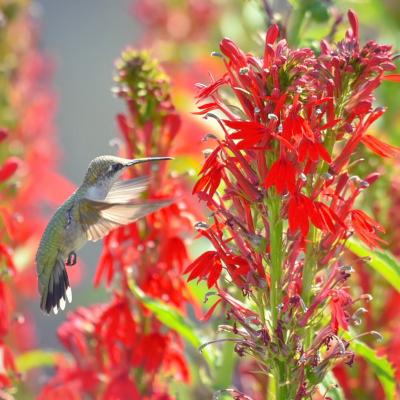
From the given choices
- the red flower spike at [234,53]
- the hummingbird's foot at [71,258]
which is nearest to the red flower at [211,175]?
the red flower spike at [234,53]

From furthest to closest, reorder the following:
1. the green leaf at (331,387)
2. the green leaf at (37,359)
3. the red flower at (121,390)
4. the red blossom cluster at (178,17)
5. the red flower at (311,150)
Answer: the red blossom cluster at (178,17) < the green leaf at (37,359) < the red flower at (121,390) < the green leaf at (331,387) < the red flower at (311,150)

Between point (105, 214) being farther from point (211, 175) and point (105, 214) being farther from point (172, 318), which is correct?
point (211, 175)

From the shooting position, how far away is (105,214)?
1511 millimetres

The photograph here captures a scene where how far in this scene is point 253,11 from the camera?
2.12 meters

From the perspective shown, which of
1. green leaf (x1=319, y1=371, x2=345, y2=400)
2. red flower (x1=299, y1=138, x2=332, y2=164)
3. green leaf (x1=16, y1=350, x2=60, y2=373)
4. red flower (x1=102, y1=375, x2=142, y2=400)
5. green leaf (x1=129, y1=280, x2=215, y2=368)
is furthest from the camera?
green leaf (x1=16, y1=350, x2=60, y2=373)

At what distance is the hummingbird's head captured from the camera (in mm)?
1496

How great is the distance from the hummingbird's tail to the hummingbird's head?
0.18m

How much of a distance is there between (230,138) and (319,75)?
158 millimetres

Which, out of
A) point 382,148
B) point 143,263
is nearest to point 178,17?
point 143,263

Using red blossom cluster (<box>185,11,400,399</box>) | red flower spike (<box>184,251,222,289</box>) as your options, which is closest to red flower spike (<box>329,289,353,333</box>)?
red blossom cluster (<box>185,11,400,399</box>)

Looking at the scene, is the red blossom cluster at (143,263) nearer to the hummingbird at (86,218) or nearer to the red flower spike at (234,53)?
the hummingbird at (86,218)

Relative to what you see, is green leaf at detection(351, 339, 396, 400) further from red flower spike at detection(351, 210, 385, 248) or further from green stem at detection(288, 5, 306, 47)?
green stem at detection(288, 5, 306, 47)

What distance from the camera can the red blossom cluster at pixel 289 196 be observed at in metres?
1.14

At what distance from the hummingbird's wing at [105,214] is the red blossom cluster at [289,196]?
20 cm
